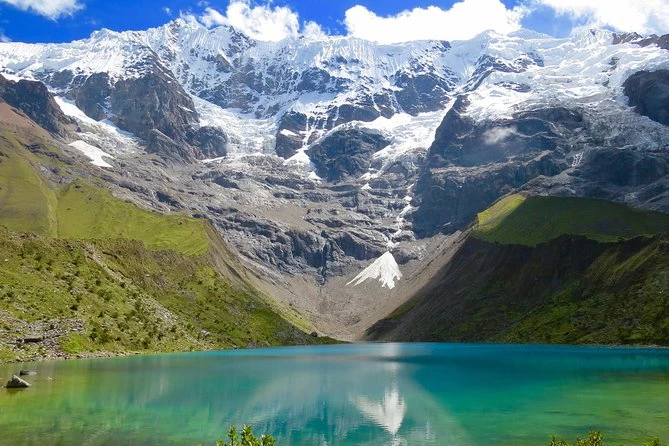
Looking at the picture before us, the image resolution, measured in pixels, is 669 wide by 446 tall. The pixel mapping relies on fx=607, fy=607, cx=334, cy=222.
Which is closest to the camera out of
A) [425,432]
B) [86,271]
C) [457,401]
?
[425,432]

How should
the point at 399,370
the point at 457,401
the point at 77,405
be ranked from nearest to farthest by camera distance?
the point at 77,405 → the point at 457,401 → the point at 399,370

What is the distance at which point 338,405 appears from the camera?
61969mm

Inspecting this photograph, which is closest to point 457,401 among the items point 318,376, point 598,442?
point 318,376

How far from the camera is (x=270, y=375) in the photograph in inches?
3627

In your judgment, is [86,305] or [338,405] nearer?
[338,405]

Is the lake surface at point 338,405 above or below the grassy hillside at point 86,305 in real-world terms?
below

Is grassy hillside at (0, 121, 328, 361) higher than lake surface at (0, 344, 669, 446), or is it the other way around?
grassy hillside at (0, 121, 328, 361)

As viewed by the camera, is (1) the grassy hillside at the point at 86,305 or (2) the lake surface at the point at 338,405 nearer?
(2) the lake surface at the point at 338,405

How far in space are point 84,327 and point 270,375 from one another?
49.1 metres

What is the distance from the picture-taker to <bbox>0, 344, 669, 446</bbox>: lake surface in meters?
45.8

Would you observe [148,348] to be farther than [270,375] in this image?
Yes

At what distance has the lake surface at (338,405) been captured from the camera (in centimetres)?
4578

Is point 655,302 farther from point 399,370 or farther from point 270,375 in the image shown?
A: point 270,375

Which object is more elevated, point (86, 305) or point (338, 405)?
point (86, 305)
